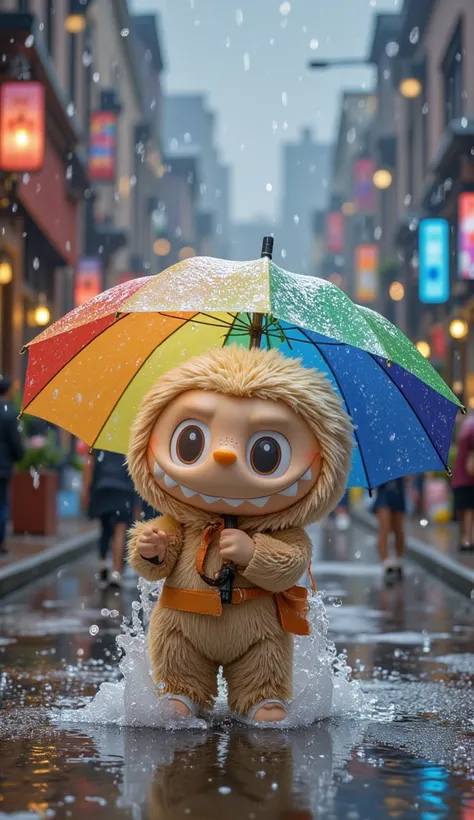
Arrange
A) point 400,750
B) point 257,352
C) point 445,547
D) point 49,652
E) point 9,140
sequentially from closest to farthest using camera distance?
point 400,750 → point 257,352 → point 49,652 → point 445,547 → point 9,140

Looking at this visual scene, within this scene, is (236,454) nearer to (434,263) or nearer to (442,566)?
(442,566)

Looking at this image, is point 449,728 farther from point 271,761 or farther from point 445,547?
point 445,547

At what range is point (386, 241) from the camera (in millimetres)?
52906

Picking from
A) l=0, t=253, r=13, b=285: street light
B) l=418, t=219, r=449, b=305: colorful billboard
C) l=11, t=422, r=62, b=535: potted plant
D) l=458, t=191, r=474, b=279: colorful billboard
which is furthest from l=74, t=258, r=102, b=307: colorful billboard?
l=11, t=422, r=62, b=535: potted plant

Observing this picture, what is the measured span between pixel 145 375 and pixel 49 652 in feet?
8.99

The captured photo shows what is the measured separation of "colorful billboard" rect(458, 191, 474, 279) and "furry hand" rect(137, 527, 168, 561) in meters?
19.2

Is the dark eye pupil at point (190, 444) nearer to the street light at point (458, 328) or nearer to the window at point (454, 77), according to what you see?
the street light at point (458, 328)

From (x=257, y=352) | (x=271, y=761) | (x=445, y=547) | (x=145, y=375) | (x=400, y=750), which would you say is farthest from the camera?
(x=445, y=547)

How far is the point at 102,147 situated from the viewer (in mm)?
36219

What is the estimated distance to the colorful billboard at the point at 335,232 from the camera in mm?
84544

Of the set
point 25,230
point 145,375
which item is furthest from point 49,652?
point 25,230

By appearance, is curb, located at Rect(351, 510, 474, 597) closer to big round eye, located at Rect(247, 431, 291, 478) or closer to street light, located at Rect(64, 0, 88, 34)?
big round eye, located at Rect(247, 431, 291, 478)

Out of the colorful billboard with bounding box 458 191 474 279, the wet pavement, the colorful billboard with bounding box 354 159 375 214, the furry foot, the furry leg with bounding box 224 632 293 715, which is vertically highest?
the colorful billboard with bounding box 354 159 375 214

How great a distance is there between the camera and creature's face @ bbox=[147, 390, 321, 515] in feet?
17.6
